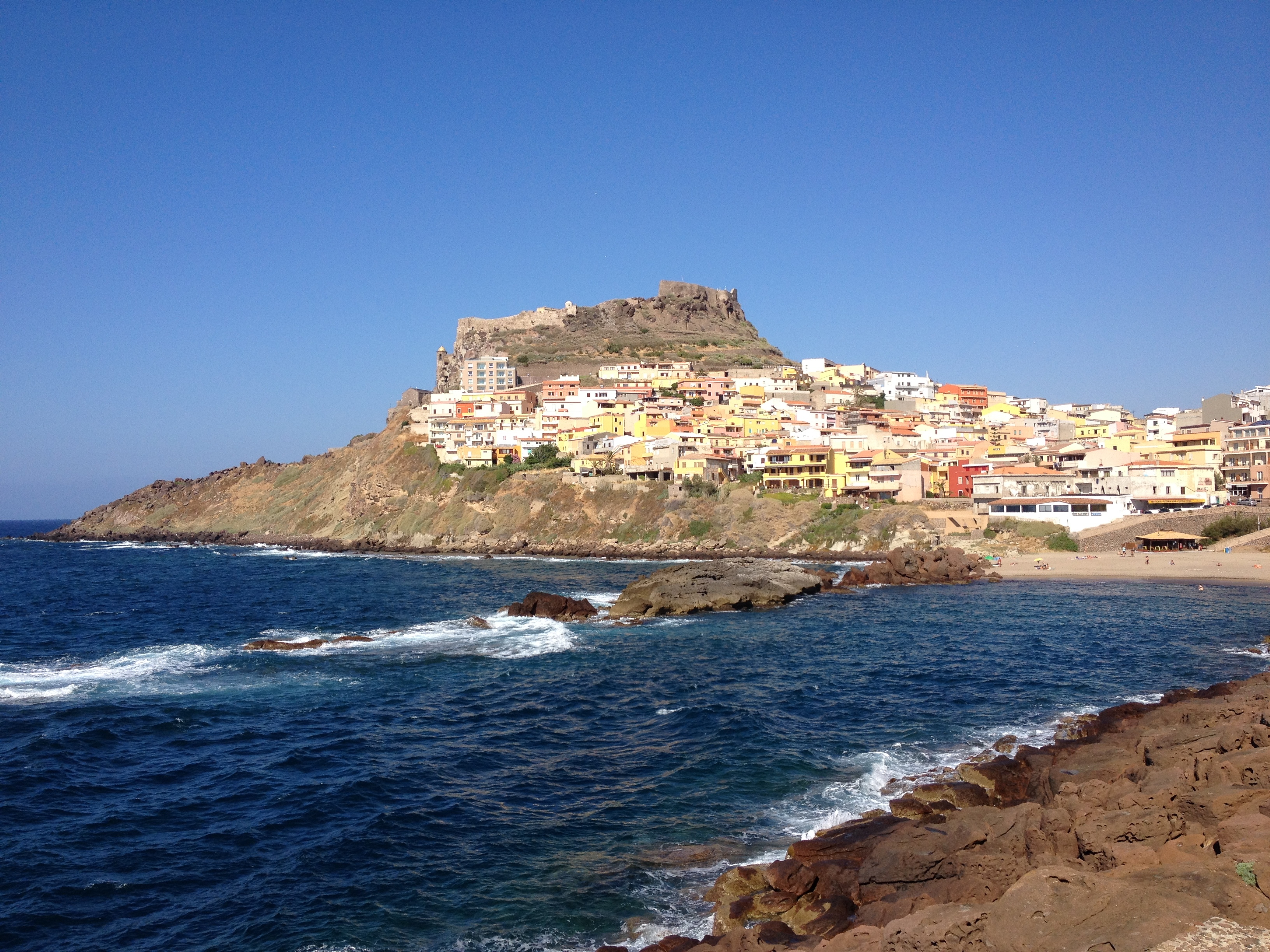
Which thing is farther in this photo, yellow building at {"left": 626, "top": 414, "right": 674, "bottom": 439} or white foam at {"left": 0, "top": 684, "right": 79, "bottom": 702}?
yellow building at {"left": 626, "top": 414, "right": 674, "bottom": 439}

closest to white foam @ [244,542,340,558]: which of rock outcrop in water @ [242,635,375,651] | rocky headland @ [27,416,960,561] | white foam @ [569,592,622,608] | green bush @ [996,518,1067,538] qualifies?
rocky headland @ [27,416,960,561]

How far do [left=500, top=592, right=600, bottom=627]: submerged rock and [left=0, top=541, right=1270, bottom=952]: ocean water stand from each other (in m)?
2.18

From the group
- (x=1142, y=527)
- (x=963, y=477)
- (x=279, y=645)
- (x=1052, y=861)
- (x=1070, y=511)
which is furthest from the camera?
(x=963, y=477)

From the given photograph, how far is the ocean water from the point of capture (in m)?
14.4

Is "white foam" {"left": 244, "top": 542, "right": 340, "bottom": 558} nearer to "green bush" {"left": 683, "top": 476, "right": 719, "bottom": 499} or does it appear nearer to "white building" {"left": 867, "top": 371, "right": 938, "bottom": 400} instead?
"green bush" {"left": 683, "top": 476, "right": 719, "bottom": 499}

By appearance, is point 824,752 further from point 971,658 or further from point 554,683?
point 971,658

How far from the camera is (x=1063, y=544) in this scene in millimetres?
60312

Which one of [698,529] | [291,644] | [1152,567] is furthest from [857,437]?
[291,644]

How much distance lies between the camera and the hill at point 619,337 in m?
134

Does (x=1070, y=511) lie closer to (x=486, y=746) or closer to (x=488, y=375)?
(x=486, y=746)

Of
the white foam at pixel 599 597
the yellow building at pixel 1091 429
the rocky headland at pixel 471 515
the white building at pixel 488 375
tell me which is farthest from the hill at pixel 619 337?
the white foam at pixel 599 597

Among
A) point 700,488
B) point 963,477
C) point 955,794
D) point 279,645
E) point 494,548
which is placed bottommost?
point 955,794

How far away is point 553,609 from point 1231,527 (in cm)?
4485

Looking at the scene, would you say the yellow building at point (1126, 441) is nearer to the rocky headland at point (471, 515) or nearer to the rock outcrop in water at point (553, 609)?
the rocky headland at point (471, 515)
